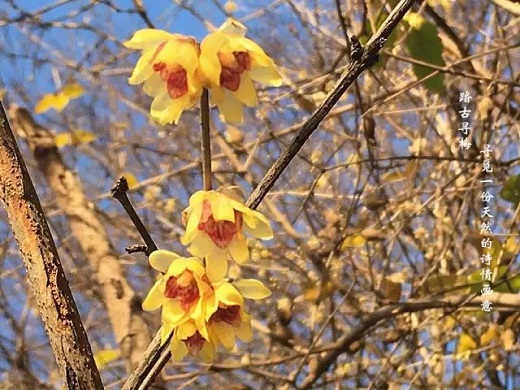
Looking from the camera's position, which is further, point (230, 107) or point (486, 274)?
point (486, 274)

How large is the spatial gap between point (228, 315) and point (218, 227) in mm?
46

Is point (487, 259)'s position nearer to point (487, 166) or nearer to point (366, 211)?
point (487, 166)

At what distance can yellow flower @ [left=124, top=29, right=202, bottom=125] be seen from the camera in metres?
0.40

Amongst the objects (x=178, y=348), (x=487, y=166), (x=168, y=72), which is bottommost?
(x=178, y=348)

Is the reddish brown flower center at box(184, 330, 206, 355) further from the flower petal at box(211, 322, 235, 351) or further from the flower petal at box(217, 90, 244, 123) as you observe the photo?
the flower petal at box(217, 90, 244, 123)

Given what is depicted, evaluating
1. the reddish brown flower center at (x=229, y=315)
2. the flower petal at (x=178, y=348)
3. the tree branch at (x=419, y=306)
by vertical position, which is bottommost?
the flower petal at (x=178, y=348)

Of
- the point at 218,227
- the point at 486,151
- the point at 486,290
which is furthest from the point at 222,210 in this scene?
the point at 486,151

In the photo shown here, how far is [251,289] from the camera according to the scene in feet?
1.42

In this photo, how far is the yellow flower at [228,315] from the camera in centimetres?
40

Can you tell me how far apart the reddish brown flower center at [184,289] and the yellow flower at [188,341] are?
1 cm

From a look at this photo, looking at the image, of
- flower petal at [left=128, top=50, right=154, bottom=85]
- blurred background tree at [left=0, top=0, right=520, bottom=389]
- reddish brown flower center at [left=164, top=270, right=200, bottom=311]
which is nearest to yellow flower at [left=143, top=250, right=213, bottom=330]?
reddish brown flower center at [left=164, top=270, right=200, bottom=311]

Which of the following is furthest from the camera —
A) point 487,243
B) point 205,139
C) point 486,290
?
point 487,243

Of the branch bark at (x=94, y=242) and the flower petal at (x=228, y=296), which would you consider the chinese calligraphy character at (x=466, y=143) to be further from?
the flower petal at (x=228, y=296)

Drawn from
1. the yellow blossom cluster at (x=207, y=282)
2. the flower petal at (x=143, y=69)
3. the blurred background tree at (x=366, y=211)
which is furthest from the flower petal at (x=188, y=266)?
the blurred background tree at (x=366, y=211)
